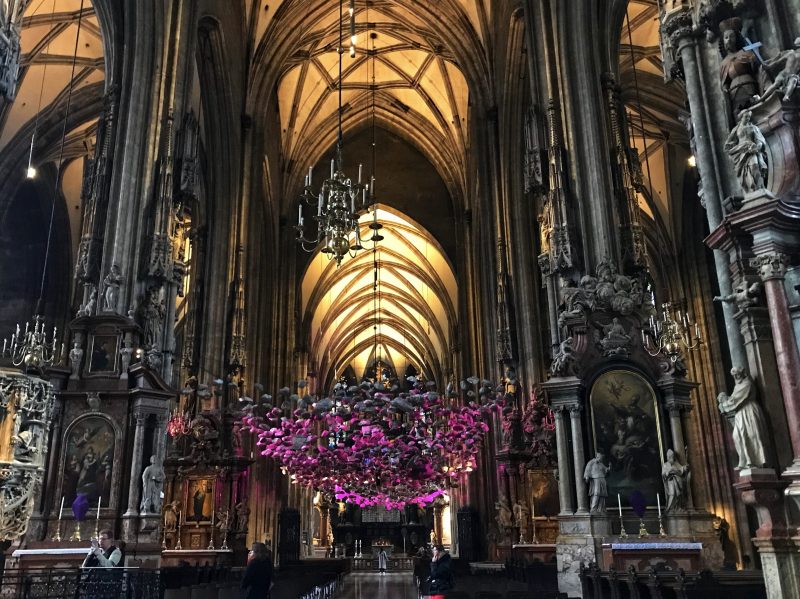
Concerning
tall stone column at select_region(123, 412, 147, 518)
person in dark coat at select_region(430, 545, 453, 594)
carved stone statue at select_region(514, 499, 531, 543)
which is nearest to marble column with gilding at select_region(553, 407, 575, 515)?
person in dark coat at select_region(430, 545, 453, 594)

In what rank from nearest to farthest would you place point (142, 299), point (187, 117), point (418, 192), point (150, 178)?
point (142, 299), point (150, 178), point (187, 117), point (418, 192)

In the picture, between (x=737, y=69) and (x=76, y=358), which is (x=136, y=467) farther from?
(x=737, y=69)

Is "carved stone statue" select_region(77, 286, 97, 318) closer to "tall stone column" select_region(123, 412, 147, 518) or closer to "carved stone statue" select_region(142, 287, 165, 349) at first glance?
"carved stone statue" select_region(142, 287, 165, 349)

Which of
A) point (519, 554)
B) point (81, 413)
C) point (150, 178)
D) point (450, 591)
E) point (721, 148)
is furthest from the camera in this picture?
point (519, 554)

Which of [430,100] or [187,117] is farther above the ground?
[430,100]

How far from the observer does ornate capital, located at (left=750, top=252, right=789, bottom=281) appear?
5.27 meters

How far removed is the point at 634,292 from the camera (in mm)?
11453

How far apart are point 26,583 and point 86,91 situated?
1719 cm

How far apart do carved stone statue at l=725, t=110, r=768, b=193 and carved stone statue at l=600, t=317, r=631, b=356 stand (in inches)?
229

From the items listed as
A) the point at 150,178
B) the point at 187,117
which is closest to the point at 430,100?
the point at 187,117

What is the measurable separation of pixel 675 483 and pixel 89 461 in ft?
28.7

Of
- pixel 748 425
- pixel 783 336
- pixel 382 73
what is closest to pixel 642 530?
pixel 748 425

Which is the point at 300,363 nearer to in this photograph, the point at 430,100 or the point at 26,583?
the point at 430,100

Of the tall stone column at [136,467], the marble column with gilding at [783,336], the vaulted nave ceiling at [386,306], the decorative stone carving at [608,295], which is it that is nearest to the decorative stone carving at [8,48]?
the tall stone column at [136,467]
